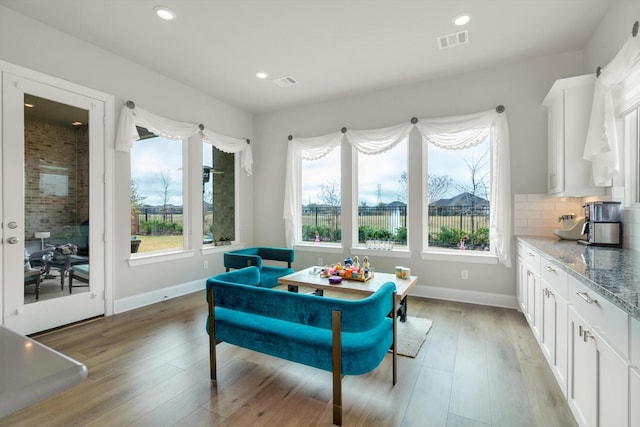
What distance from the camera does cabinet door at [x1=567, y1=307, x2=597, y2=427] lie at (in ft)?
4.75

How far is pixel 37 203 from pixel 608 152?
5.29 m

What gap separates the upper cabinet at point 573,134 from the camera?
9.36 ft

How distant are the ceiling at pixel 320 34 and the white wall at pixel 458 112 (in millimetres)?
203

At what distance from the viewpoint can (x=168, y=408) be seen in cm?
193

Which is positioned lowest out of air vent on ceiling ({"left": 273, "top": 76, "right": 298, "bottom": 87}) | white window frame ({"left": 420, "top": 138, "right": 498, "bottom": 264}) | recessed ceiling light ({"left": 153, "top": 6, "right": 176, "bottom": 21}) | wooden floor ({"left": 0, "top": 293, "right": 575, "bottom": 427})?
wooden floor ({"left": 0, "top": 293, "right": 575, "bottom": 427})

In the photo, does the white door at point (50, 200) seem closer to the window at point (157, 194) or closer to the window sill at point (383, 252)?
the window at point (157, 194)

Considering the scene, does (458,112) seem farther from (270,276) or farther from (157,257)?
(157,257)

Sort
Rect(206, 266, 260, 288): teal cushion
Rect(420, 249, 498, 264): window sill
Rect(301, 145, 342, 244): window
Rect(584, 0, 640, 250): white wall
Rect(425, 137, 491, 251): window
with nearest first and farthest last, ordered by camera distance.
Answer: Rect(584, 0, 640, 250): white wall < Rect(206, 266, 260, 288): teal cushion < Rect(420, 249, 498, 264): window sill < Rect(425, 137, 491, 251): window < Rect(301, 145, 342, 244): window

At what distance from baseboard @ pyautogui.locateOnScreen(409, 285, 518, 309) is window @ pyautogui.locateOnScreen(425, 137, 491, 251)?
602 mm

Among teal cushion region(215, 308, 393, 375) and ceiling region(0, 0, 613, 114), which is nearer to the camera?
teal cushion region(215, 308, 393, 375)

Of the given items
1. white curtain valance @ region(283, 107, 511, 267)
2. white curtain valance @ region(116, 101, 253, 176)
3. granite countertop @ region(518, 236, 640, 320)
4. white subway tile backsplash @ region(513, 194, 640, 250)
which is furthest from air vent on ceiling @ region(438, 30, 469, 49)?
white curtain valance @ region(116, 101, 253, 176)

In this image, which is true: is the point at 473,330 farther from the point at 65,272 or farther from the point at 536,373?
the point at 65,272

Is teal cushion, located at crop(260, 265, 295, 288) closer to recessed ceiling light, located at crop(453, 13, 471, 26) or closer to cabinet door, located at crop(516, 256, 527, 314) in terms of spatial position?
cabinet door, located at crop(516, 256, 527, 314)

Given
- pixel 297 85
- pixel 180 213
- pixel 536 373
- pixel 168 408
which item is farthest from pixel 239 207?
pixel 536 373
